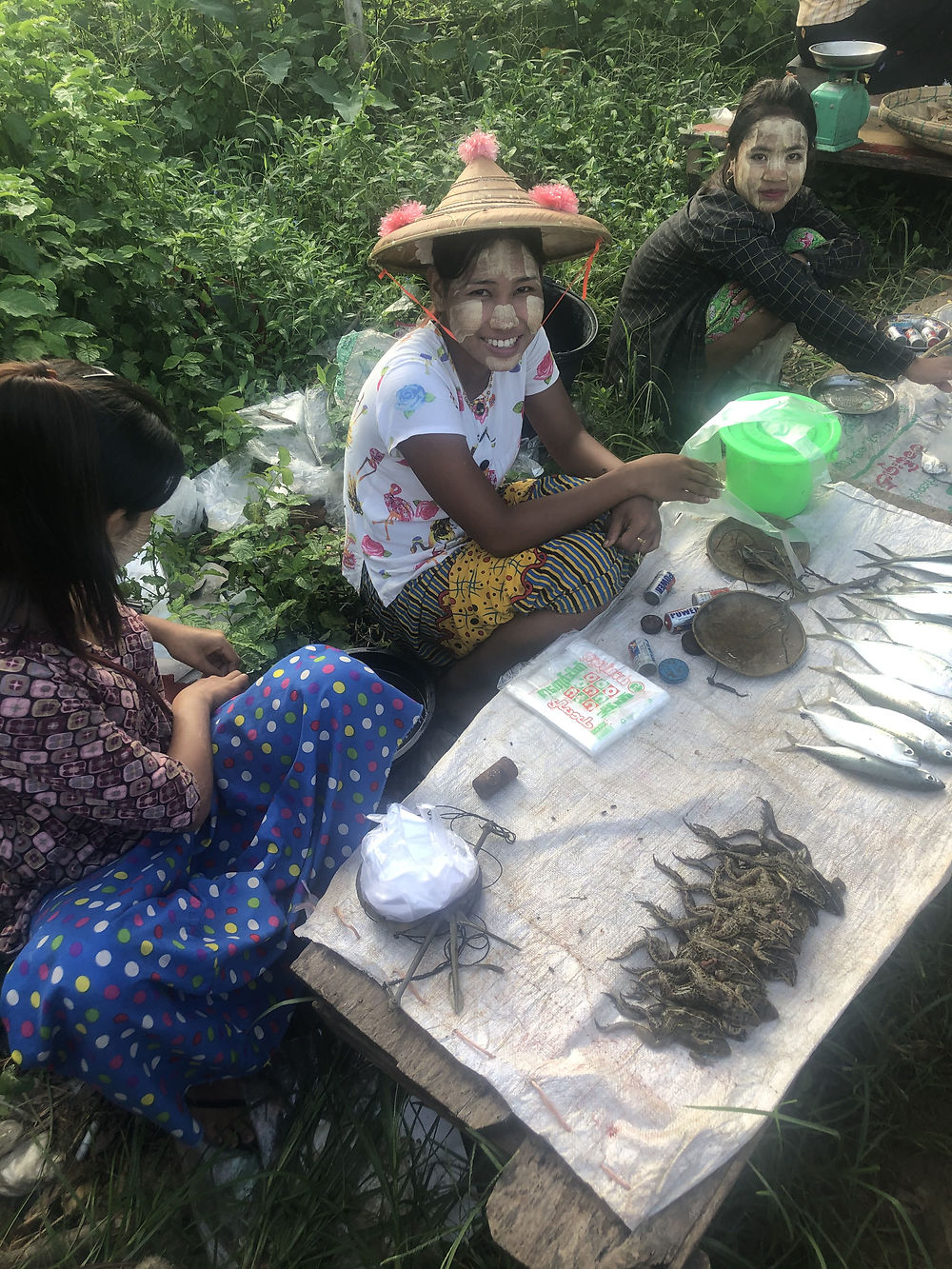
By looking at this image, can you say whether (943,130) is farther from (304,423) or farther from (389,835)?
(389,835)

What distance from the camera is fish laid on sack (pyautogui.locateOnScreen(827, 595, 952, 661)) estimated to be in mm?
2361

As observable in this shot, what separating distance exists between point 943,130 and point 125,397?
4487 mm

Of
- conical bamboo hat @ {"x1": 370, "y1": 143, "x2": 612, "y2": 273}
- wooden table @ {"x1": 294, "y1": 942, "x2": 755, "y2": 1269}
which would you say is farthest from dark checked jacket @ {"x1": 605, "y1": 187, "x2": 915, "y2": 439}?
wooden table @ {"x1": 294, "y1": 942, "x2": 755, "y2": 1269}

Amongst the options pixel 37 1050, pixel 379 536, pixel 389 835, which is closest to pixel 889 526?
pixel 379 536

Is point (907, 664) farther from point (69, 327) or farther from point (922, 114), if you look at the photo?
point (922, 114)

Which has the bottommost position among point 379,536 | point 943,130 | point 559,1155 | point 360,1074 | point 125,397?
point 360,1074

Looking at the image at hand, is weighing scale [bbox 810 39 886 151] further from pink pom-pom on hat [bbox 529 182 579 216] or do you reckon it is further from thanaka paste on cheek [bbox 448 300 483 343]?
thanaka paste on cheek [bbox 448 300 483 343]

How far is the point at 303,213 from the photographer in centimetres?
485

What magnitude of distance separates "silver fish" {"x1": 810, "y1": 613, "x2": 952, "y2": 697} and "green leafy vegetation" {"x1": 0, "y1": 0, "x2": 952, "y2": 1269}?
665 millimetres

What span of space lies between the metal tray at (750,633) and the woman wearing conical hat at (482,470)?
308mm

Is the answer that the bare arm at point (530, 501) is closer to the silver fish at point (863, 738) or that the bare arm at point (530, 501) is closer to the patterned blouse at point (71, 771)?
the silver fish at point (863, 738)

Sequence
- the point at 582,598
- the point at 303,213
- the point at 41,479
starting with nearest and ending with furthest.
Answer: the point at 41,479 → the point at 582,598 → the point at 303,213

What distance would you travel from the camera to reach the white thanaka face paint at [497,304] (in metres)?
2.22

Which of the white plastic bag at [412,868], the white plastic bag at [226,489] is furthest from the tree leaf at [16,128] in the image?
the white plastic bag at [412,868]
